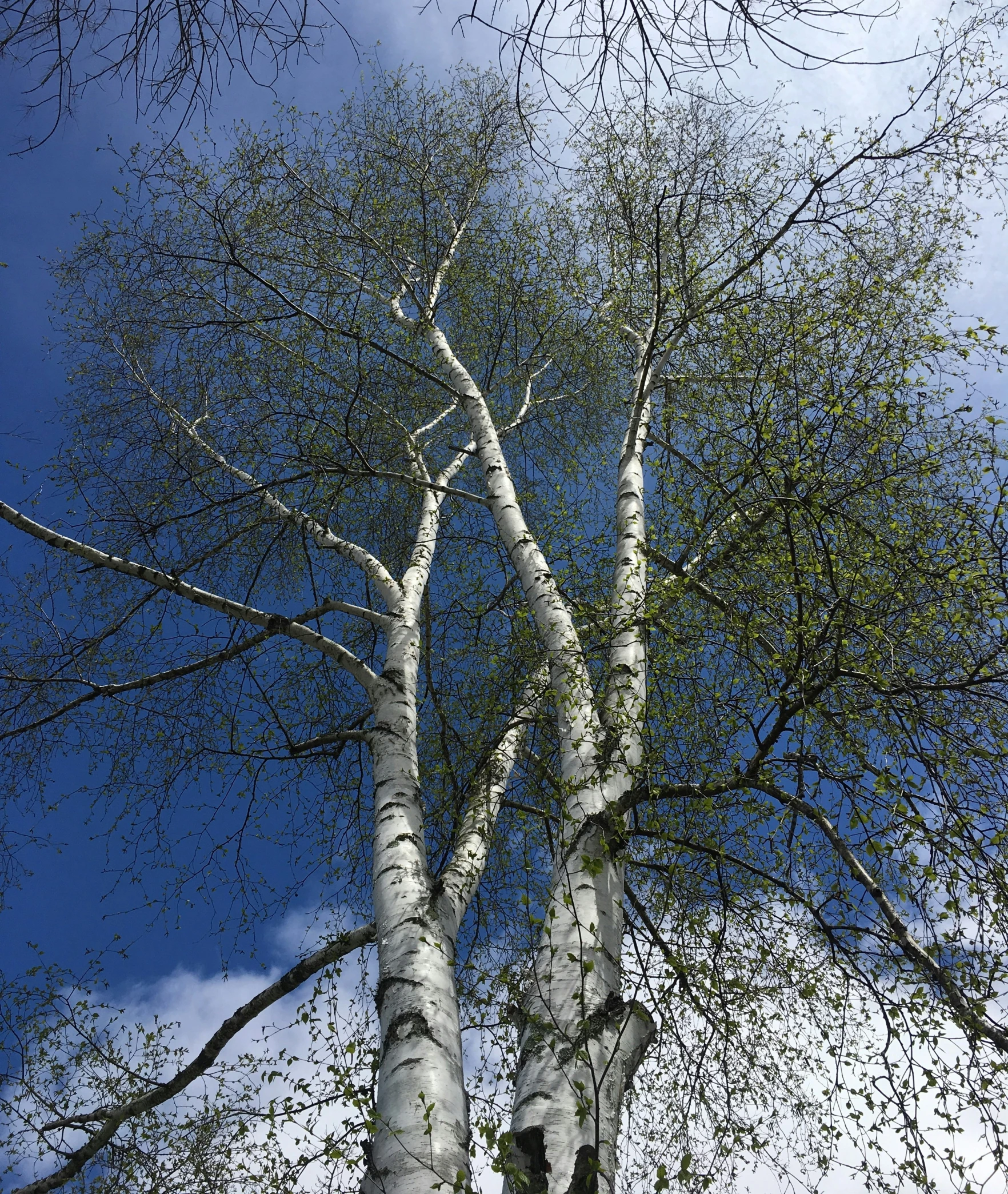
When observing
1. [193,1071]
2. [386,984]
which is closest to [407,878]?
[386,984]

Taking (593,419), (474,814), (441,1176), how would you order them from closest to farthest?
(441,1176)
(474,814)
(593,419)

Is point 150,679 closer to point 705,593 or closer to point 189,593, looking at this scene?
point 189,593

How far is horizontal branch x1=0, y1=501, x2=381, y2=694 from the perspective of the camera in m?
4.87

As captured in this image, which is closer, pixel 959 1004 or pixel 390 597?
pixel 959 1004

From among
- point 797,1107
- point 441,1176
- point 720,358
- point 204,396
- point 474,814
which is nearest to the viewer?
point 441,1176

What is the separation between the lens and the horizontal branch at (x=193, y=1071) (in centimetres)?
429

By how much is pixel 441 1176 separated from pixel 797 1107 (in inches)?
138

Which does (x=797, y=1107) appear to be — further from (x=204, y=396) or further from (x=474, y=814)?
(x=204, y=396)

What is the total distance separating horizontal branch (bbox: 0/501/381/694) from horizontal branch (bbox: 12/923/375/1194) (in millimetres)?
1462

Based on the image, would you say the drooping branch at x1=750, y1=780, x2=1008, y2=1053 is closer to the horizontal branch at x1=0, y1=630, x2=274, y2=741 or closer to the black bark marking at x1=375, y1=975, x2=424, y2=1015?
the black bark marking at x1=375, y1=975, x2=424, y2=1015

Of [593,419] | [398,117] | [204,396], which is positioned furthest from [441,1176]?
[398,117]

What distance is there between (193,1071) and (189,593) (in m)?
2.73

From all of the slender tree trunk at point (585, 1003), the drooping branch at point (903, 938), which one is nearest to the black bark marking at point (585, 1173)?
the slender tree trunk at point (585, 1003)

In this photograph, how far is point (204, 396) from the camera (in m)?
→ 6.90
